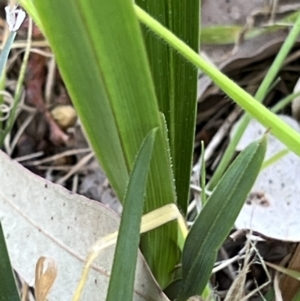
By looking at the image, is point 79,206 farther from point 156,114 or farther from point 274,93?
point 274,93

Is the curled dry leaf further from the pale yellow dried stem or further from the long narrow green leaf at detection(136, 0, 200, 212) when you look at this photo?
the long narrow green leaf at detection(136, 0, 200, 212)

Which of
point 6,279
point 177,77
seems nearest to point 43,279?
point 6,279

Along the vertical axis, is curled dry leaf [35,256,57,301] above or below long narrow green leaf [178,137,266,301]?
below

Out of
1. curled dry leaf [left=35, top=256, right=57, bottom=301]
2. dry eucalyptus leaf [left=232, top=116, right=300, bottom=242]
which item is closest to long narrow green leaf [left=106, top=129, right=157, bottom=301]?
curled dry leaf [left=35, top=256, right=57, bottom=301]

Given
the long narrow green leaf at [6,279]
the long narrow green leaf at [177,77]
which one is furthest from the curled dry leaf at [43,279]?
the long narrow green leaf at [177,77]

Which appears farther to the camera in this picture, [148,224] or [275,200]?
[275,200]

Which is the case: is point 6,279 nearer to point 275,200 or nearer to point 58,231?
point 58,231

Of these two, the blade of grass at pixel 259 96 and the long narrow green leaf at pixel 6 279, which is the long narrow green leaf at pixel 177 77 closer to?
the blade of grass at pixel 259 96
